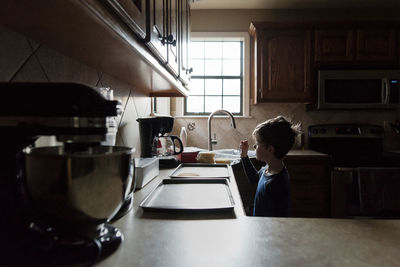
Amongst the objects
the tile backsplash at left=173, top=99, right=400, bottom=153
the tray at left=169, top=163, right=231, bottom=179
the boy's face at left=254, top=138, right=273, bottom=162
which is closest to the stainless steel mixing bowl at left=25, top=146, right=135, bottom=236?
the tray at left=169, top=163, right=231, bottom=179

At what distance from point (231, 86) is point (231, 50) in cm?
43

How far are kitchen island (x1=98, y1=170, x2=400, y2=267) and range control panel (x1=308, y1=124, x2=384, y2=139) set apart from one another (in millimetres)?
2646

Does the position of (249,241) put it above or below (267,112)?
below

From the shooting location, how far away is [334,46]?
2951mm

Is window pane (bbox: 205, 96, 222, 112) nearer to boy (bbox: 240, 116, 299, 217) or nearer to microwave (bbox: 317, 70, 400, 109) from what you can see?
microwave (bbox: 317, 70, 400, 109)

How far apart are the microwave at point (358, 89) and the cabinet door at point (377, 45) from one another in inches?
5.6

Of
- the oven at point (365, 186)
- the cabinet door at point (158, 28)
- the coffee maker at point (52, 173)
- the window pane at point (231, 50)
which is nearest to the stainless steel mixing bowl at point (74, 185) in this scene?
the coffee maker at point (52, 173)

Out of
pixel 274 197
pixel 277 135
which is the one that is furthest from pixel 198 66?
pixel 274 197

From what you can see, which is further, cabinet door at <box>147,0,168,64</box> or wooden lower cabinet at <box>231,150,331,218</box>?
wooden lower cabinet at <box>231,150,331,218</box>

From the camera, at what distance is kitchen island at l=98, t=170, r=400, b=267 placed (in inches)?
19.9

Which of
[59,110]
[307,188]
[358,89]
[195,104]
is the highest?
[358,89]

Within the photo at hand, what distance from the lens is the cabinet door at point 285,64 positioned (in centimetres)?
298

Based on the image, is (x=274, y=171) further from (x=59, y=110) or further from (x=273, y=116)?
(x=273, y=116)

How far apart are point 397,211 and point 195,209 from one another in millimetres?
2411
